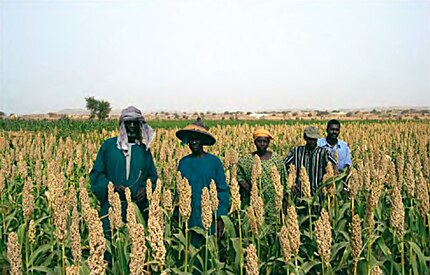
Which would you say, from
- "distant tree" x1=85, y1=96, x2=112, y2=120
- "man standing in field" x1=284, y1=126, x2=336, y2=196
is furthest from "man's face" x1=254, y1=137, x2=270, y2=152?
"distant tree" x1=85, y1=96, x2=112, y2=120

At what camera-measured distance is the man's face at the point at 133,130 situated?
4.44 meters

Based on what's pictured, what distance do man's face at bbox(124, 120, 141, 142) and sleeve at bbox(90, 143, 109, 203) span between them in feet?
0.93

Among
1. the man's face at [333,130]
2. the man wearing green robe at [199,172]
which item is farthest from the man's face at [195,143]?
the man's face at [333,130]

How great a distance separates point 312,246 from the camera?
361 centimetres

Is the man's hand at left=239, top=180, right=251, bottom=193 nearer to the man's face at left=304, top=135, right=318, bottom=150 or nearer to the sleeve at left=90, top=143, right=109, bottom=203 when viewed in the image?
the man's face at left=304, top=135, right=318, bottom=150

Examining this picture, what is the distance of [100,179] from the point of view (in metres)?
4.38

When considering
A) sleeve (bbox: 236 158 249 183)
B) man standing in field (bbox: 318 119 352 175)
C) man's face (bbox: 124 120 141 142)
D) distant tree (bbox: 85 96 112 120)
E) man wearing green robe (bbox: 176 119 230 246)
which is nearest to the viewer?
man wearing green robe (bbox: 176 119 230 246)

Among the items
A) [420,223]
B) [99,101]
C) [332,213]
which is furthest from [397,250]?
[99,101]

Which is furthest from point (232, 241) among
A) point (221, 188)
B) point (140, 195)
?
point (140, 195)

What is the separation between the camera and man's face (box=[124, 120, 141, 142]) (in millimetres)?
4438

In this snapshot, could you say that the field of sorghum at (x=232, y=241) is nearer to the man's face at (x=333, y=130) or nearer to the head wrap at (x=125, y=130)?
the head wrap at (x=125, y=130)

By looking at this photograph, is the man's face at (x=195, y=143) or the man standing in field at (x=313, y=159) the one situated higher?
the man's face at (x=195, y=143)

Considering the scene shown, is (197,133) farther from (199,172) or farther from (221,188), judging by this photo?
(221,188)

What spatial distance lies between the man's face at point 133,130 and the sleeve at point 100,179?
0.93ft
